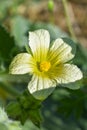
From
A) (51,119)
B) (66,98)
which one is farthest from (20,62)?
(51,119)

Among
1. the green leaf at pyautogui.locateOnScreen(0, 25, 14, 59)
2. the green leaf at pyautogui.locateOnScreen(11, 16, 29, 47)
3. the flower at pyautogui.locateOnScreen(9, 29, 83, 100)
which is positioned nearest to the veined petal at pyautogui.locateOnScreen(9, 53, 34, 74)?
the flower at pyautogui.locateOnScreen(9, 29, 83, 100)

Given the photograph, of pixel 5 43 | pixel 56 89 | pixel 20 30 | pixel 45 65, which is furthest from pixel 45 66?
pixel 20 30

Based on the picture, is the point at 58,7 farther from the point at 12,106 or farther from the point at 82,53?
the point at 12,106

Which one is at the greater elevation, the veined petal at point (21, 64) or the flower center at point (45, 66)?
the veined petal at point (21, 64)

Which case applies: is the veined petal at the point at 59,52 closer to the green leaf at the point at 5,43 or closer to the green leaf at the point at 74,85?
the green leaf at the point at 74,85

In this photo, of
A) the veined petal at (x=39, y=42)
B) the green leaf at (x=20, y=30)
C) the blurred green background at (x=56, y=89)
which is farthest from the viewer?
the green leaf at (x=20, y=30)

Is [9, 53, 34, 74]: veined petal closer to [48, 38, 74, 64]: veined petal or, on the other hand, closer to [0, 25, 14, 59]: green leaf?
[48, 38, 74, 64]: veined petal

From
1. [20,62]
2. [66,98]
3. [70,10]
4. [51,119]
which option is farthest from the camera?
[70,10]

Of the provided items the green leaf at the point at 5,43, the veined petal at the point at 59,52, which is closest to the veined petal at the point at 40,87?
the veined petal at the point at 59,52
